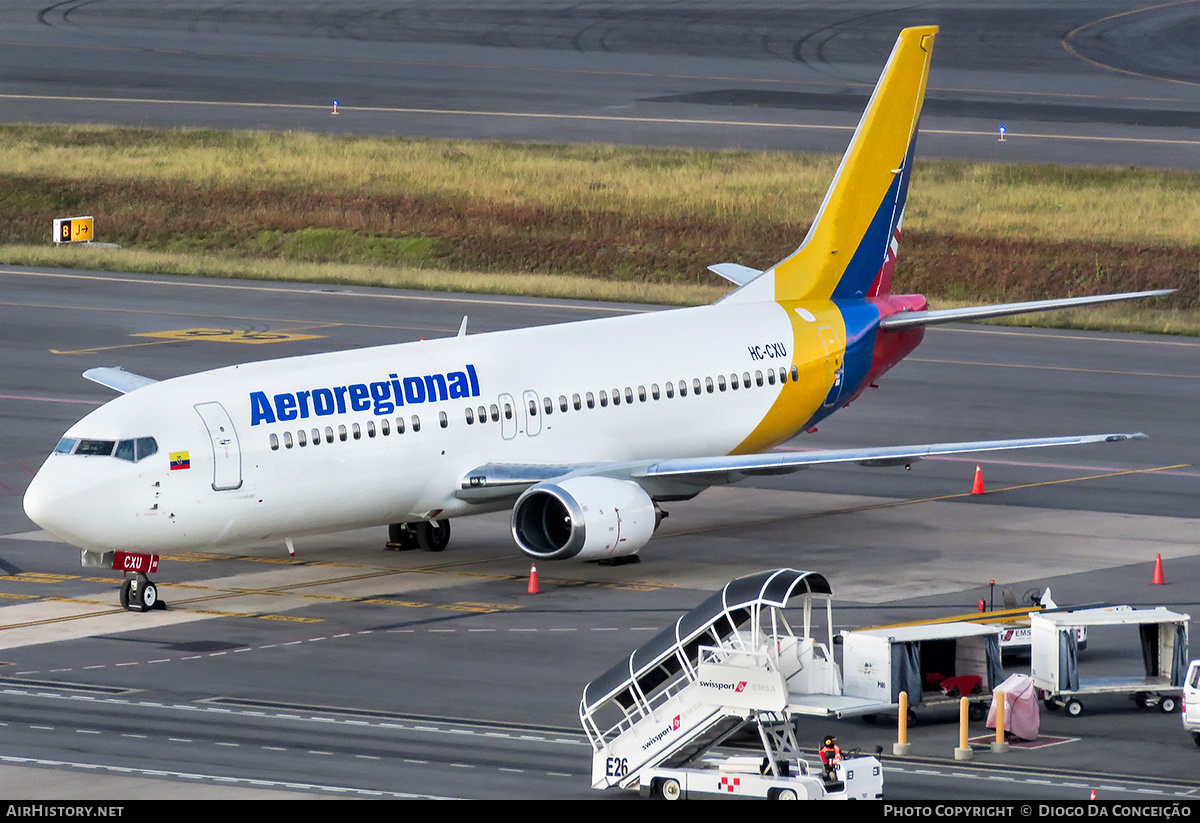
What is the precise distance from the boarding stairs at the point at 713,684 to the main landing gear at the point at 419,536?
14915mm

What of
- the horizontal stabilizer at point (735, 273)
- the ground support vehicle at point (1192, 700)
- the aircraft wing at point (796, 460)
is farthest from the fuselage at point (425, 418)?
the ground support vehicle at point (1192, 700)

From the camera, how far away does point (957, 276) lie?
8325 centimetres

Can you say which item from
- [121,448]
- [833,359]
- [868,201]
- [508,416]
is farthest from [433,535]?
[868,201]

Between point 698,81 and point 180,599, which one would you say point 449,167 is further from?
point 180,599

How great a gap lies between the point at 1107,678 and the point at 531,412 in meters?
14.0

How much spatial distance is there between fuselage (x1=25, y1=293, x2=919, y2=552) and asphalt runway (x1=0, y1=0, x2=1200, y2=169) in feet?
179

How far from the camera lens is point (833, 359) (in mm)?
48188

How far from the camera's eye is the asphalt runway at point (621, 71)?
353ft

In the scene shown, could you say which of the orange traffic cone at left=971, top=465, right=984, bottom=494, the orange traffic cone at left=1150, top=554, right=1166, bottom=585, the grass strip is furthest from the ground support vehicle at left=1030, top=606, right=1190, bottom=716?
the grass strip

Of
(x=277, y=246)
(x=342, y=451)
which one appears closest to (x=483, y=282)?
(x=277, y=246)

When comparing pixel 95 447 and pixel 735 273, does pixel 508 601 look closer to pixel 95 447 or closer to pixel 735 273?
pixel 95 447

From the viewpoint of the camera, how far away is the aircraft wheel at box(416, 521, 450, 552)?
44.5 meters

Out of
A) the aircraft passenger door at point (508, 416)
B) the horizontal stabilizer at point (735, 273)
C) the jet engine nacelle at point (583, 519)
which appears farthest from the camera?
the horizontal stabilizer at point (735, 273)

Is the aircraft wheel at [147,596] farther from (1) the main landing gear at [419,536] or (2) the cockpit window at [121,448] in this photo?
(1) the main landing gear at [419,536]
